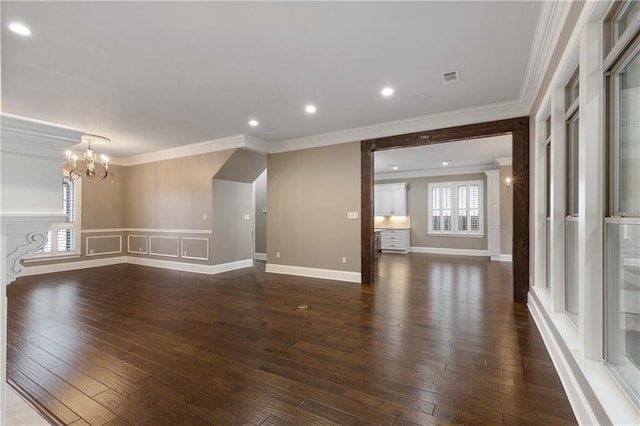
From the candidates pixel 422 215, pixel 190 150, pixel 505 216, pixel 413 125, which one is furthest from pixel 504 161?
pixel 190 150

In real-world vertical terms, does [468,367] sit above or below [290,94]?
below

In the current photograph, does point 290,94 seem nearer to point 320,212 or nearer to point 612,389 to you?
point 320,212

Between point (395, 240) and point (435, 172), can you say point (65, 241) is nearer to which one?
point (395, 240)

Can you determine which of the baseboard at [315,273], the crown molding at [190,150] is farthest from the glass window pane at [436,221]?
the crown molding at [190,150]

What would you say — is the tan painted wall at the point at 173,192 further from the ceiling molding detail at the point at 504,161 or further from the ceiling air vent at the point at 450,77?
the ceiling molding detail at the point at 504,161

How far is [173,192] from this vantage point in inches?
276

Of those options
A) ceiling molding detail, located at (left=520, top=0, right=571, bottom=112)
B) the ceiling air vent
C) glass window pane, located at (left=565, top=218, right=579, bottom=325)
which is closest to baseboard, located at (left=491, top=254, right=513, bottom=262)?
ceiling molding detail, located at (left=520, top=0, right=571, bottom=112)

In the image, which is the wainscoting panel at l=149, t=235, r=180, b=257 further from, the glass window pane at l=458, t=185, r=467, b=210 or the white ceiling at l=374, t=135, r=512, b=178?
the glass window pane at l=458, t=185, r=467, b=210

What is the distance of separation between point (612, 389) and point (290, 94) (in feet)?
12.6

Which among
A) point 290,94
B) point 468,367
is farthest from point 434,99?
point 468,367

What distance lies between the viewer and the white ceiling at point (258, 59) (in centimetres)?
231

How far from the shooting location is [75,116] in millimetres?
4547

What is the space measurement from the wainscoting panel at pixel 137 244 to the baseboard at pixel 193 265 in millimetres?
203

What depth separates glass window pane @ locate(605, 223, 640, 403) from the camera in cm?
141
